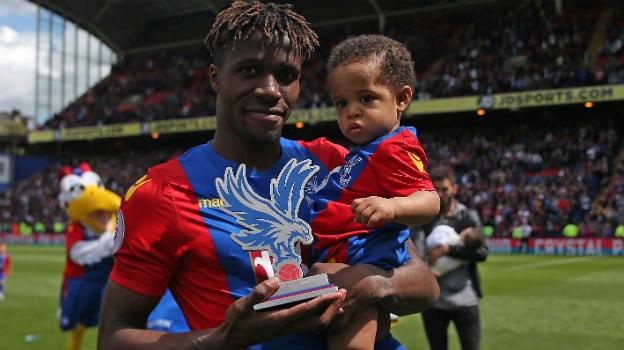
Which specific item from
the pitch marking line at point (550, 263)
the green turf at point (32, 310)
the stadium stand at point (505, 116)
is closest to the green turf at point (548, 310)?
the pitch marking line at point (550, 263)

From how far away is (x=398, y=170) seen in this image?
2.31m

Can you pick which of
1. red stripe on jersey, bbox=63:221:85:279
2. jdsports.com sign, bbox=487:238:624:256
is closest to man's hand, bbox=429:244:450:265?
red stripe on jersey, bbox=63:221:85:279

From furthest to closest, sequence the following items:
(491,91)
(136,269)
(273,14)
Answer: (491,91) → (273,14) → (136,269)

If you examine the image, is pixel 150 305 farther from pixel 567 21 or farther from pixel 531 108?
pixel 567 21

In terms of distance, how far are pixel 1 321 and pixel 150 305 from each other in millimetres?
9447

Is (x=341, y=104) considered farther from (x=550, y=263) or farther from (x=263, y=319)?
(x=550, y=263)

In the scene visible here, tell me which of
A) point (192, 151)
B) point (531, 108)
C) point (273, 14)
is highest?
point (531, 108)

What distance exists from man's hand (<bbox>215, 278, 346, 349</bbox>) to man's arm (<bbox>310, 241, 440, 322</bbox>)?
24 centimetres

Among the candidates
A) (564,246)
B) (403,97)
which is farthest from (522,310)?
(564,246)

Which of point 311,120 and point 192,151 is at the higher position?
point 311,120

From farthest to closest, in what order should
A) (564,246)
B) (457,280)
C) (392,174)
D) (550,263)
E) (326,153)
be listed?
(564,246) → (550,263) → (457,280) → (326,153) → (392,174)

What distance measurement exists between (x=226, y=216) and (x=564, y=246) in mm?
21713

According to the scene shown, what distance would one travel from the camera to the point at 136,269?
6.26 ft

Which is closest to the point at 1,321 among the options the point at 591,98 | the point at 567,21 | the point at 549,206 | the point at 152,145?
the point at 549,206
